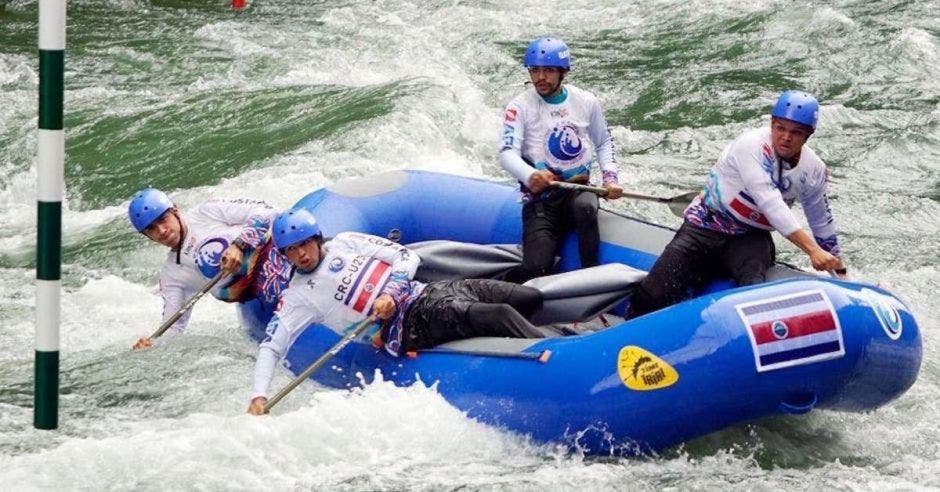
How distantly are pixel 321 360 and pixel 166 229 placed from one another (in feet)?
3.87

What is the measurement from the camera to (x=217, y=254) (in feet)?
23.5

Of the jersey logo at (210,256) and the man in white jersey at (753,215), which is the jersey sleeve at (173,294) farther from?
the man in white jersey at (753,215)

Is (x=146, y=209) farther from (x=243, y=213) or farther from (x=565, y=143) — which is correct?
(x=565, y=143)

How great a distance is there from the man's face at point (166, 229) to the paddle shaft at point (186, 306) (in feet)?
0.85

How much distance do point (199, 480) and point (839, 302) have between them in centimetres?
252

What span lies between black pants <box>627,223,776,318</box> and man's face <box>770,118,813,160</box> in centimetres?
49

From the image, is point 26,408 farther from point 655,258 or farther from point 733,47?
point 733,47

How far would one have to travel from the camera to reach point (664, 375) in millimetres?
5695

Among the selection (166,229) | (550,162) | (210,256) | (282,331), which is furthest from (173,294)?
(550,162)

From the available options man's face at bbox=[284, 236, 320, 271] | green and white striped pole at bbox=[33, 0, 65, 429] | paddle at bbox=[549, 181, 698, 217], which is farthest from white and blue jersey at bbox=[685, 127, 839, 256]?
green and white striped pole at bbox=[33, 0, 65, 429]

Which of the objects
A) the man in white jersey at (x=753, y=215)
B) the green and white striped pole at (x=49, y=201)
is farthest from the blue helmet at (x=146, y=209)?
the green and white striped pole at (x=49, y=201)

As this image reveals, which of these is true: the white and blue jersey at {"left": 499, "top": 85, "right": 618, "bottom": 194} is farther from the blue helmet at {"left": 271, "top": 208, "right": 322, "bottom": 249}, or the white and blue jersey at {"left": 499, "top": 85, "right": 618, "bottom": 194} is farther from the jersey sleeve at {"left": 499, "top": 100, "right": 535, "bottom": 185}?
the blue helmet at {"left": 271, "top": 208, "right": 322, "bottom": 249}

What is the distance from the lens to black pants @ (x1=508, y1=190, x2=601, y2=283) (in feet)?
23.4

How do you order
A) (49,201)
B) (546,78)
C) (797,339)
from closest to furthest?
(49,201)
(797,339)
(546,78)
